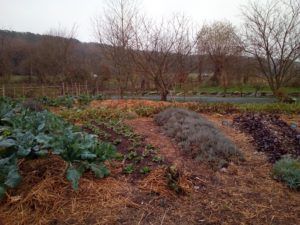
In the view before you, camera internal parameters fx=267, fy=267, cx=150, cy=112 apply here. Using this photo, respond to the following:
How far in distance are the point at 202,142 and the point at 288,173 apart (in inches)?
54.1

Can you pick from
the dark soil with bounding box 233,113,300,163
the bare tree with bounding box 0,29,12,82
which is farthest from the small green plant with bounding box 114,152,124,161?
the bare tree with bounding box 0,29,12,82

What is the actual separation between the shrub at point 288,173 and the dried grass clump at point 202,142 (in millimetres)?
648

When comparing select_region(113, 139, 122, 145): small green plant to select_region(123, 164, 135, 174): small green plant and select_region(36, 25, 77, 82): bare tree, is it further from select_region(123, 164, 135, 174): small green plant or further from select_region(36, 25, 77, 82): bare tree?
select_region(36, 25, 77, 82): bare tree

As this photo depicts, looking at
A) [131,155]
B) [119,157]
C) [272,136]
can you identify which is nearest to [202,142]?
[131,155]

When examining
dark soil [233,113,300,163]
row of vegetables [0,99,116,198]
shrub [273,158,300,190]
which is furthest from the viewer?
dark soil [233,113,300,163]

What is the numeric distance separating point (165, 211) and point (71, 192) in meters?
0.96

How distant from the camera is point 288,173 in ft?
10.3

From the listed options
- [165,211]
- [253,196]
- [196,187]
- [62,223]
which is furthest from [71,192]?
[253,196]

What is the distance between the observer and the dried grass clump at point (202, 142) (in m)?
3.80

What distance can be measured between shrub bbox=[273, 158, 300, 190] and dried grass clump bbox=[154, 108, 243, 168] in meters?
0.65

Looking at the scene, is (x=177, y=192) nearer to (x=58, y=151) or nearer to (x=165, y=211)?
(x=165, y=211)

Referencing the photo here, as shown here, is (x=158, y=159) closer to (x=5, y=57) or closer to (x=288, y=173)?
(x=288, y=173)

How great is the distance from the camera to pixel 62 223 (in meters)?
2.27

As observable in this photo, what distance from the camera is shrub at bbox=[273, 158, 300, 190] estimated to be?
300cm
